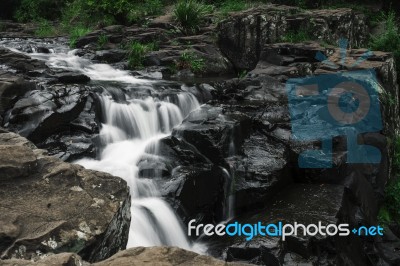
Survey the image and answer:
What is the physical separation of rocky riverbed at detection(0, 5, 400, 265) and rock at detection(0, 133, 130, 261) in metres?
0.01

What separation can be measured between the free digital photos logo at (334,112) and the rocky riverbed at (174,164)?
13cm

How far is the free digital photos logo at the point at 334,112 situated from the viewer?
7309 mm

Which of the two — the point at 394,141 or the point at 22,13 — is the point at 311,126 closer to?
the point at 394,141

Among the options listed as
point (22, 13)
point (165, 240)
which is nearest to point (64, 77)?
point (165, 240)

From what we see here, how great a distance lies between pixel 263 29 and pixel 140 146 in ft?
21.2

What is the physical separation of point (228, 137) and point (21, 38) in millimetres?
11160

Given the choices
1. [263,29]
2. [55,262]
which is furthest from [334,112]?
[55,262]

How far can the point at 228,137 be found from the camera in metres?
7.04

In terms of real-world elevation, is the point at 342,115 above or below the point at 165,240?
above

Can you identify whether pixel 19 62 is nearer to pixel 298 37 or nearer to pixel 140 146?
pixel 140 146

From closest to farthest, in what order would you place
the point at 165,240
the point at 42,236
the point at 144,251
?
the point at 144,251 < the point at 42,236 < the point at 165,240

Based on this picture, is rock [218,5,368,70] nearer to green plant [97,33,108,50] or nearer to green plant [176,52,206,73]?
green plant [176,52,206,73]

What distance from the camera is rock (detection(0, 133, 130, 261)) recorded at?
9.89ft

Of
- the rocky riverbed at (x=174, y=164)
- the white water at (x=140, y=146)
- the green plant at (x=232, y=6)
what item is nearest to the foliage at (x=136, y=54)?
the rocky riverbed at (x=174, y=164)
